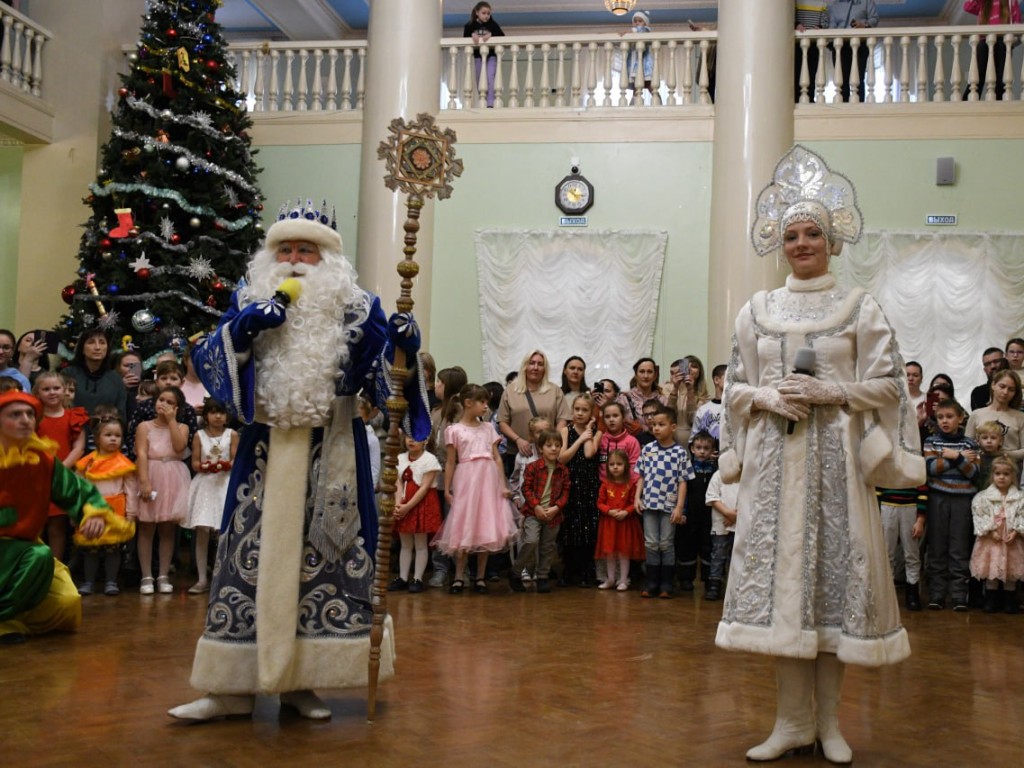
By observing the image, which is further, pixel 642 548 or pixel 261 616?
pixel 642 548

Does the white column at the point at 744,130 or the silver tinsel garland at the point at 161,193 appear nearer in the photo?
the silver tinsel garland at the point at 161,193

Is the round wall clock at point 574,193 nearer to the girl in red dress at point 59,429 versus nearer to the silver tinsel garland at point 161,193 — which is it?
the silver tinsel garland at point 161,193

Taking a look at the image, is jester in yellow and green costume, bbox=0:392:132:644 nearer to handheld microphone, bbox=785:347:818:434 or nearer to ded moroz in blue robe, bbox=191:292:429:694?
ded moroz in blue robe, bbox=191:292:429:694

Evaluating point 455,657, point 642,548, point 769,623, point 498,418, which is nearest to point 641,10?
point 498,418

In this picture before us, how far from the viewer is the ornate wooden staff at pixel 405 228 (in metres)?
4.34

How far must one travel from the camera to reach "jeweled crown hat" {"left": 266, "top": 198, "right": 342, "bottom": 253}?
4.57 m

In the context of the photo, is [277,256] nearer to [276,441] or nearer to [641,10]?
[276,441]

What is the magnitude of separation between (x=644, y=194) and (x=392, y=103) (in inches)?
119

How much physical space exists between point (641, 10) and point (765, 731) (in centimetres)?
1475

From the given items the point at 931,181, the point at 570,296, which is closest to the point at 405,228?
the point at 570,296

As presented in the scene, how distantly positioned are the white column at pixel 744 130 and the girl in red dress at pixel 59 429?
6276 mm

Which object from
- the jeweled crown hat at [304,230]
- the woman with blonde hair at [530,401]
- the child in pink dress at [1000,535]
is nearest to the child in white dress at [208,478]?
the woman with blonde hair at [530,401]

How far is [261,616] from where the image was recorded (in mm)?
4207

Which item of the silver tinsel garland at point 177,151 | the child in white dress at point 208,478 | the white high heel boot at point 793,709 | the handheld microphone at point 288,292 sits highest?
the silver tinsel garland at point 177,151
